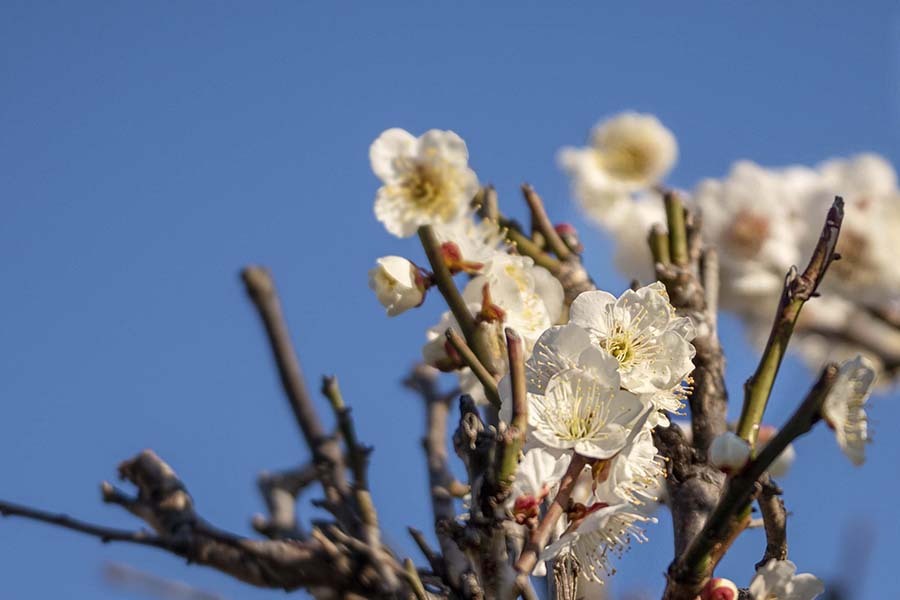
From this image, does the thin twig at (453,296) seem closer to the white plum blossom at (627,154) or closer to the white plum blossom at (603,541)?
the white plum blossom at (603,541)

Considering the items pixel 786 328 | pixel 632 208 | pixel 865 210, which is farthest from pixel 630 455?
pixel 865 210

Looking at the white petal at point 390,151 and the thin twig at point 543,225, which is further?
the thin twig at point 543,225

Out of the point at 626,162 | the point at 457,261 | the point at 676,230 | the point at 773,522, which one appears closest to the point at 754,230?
the point at 626,162

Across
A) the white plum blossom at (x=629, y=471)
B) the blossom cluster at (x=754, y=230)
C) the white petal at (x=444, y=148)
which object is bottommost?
the white plum blossom at (x=629, y=471)

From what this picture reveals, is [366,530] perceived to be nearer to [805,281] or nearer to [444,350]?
[444,350]

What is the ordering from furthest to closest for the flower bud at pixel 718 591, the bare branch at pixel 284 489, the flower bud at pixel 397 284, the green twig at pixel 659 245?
the bare branch at pixel 284 489, the green twig at pixel 659 245, the flower bud at pixel 397 284, the flower bud at pixel 718 591

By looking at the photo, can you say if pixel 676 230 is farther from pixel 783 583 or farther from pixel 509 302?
pixel 783 583

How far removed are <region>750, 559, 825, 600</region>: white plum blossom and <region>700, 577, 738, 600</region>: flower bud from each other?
9 cm

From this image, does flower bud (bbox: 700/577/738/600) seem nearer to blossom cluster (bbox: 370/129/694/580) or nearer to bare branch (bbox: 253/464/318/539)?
blossom cluster (bbox: 370/129/694/580)

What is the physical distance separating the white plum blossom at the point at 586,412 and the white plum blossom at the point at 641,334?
42 mm

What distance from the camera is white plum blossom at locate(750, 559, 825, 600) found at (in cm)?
131

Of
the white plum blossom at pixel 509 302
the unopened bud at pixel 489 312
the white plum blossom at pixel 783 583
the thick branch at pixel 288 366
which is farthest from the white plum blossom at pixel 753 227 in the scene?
the white plum blossom at pixel 783 583

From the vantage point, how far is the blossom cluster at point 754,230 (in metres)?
3.39

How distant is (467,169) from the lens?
1.48m
